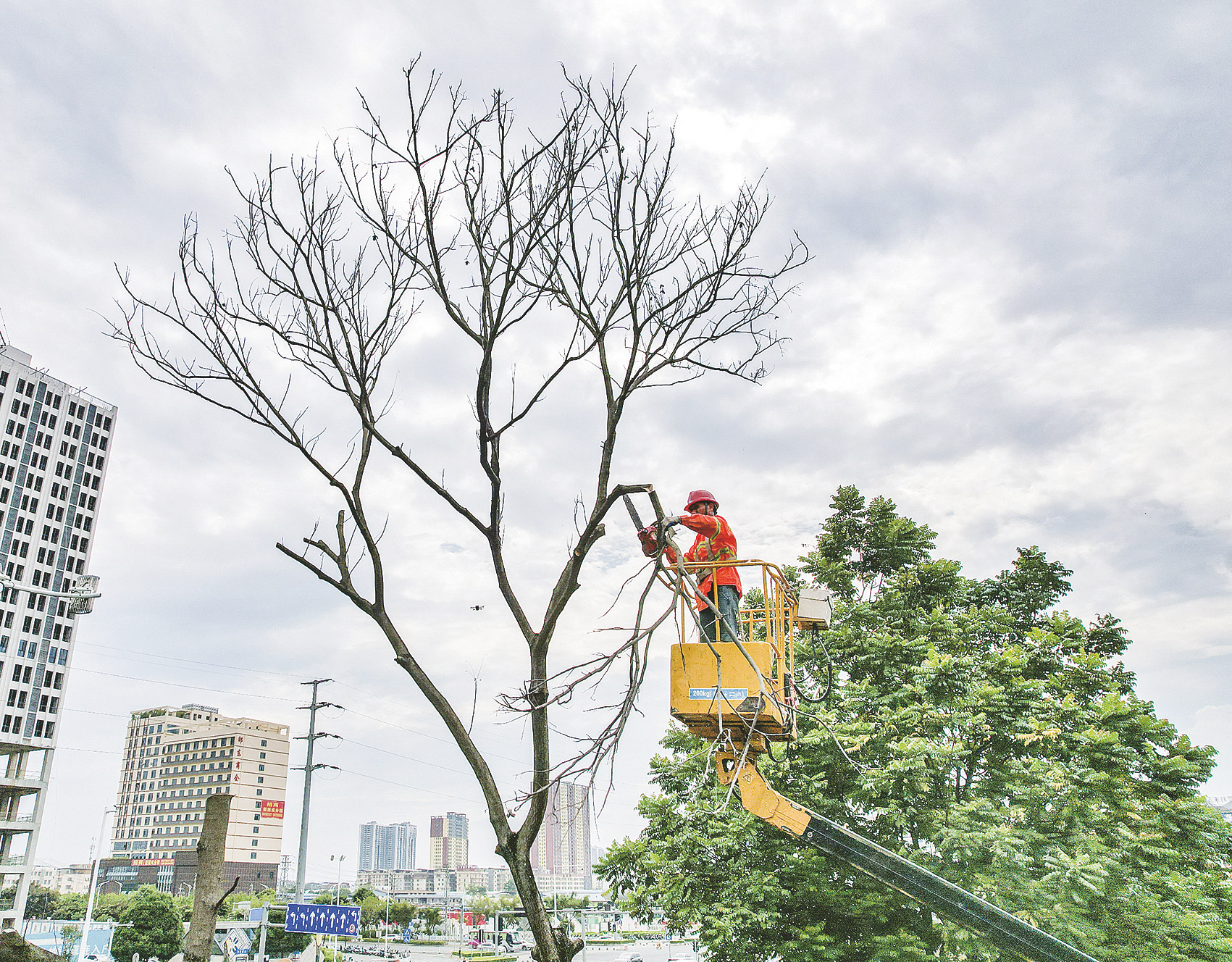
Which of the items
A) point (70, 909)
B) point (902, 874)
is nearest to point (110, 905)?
point (70, 909)

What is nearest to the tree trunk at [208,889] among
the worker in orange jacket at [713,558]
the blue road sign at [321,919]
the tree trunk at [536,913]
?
the tree trunk at [536,913]

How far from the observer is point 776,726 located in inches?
308

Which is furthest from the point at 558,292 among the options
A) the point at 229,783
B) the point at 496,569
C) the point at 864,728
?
the point at 229,783

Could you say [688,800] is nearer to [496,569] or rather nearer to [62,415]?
Answer: [496,569]

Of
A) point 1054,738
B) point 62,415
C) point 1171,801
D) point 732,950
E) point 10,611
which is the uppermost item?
point 62,415

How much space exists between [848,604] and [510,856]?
491 inches

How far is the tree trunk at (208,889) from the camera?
544 centimetres

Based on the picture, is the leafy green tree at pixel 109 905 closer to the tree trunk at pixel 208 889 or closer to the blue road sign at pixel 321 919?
the blue road sign at pixel 321 919

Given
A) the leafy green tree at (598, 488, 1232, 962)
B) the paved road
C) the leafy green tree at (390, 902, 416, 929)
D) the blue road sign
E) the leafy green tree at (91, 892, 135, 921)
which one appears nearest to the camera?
the leafy green tree at (598, 488, 1232, 962)

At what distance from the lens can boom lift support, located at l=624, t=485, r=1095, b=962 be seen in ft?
22.9

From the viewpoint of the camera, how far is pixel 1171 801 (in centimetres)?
1256

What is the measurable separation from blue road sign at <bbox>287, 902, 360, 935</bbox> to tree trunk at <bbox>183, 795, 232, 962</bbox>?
19.1 m

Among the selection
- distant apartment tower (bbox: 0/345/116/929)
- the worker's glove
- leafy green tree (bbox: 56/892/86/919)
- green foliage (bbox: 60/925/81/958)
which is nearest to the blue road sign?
the worker's glove

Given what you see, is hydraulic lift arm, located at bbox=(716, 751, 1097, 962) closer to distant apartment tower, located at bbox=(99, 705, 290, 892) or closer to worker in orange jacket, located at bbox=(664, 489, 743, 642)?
worker in orange jacket, located at bbox=(664, 489, 743, 642)
